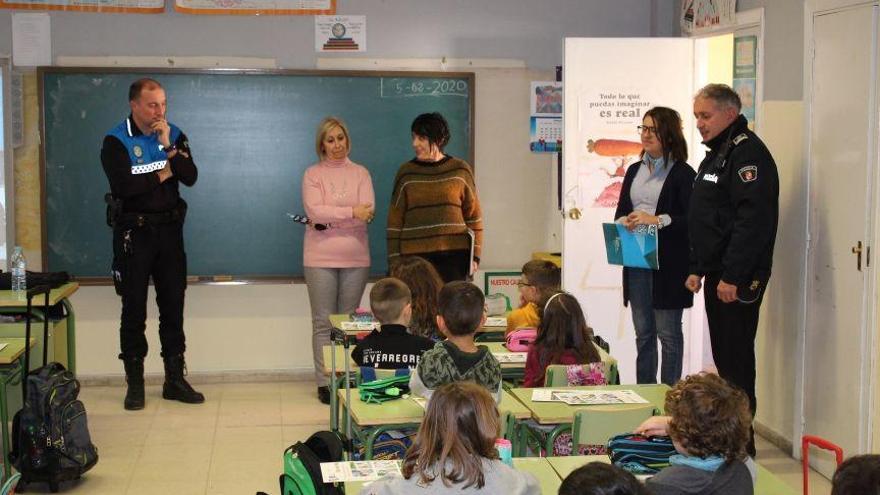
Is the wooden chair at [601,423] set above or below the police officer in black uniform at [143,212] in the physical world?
below

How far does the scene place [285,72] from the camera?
23.5ft

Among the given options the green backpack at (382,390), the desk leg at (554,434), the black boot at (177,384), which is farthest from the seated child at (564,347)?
the black boot at (177,384)

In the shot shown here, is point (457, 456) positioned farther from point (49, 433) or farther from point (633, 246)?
point (633, 246)

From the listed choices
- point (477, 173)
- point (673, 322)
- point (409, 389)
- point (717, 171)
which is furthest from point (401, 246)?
point (409, 389)

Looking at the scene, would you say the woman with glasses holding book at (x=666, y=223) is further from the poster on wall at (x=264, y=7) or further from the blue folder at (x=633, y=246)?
the poster on wall at (x=264, y=7)

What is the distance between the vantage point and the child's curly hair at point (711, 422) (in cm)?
272

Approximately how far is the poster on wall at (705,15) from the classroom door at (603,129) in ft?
0.75

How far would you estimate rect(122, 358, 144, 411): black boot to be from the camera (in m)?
6.51

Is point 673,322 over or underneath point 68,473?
over

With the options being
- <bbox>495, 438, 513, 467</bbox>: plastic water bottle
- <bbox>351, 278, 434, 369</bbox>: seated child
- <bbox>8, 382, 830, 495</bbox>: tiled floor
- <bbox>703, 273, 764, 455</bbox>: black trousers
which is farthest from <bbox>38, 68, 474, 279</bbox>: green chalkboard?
<bbox>495, 438, 513, 467</bbox>: plastic water bottle

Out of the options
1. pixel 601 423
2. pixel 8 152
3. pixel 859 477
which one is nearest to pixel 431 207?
pixel 8 152

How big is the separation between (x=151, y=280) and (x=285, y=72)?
1614mm

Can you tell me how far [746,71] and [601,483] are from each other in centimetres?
445

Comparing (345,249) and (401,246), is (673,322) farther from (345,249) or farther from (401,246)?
(345,249)
